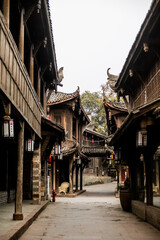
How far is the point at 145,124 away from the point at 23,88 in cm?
350

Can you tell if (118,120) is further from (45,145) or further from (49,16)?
(49,16)

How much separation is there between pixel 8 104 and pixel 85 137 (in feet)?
121

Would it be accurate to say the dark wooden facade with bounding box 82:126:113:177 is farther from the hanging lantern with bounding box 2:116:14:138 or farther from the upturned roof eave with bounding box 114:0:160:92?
the hanging lantern with bounding box 2:116:14:138

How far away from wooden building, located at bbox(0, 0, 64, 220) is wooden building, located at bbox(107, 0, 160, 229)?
303 cm

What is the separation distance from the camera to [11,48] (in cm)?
760

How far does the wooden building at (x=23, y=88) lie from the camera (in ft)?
23.6

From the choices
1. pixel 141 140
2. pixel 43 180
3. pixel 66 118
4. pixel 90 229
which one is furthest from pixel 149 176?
pixel 66 118

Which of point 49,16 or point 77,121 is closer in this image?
point 49,16

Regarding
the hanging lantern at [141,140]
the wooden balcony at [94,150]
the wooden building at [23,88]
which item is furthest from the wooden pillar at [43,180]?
the wooden balcony at [94,150]

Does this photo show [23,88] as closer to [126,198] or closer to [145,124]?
[145,124]

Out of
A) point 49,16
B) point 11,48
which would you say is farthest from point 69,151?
point 11,48

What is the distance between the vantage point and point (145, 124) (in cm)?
891

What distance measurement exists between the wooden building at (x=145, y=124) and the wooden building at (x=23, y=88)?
9.94 feet

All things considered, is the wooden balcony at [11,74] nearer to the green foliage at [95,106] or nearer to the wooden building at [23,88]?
the wooden building at [23,88]
